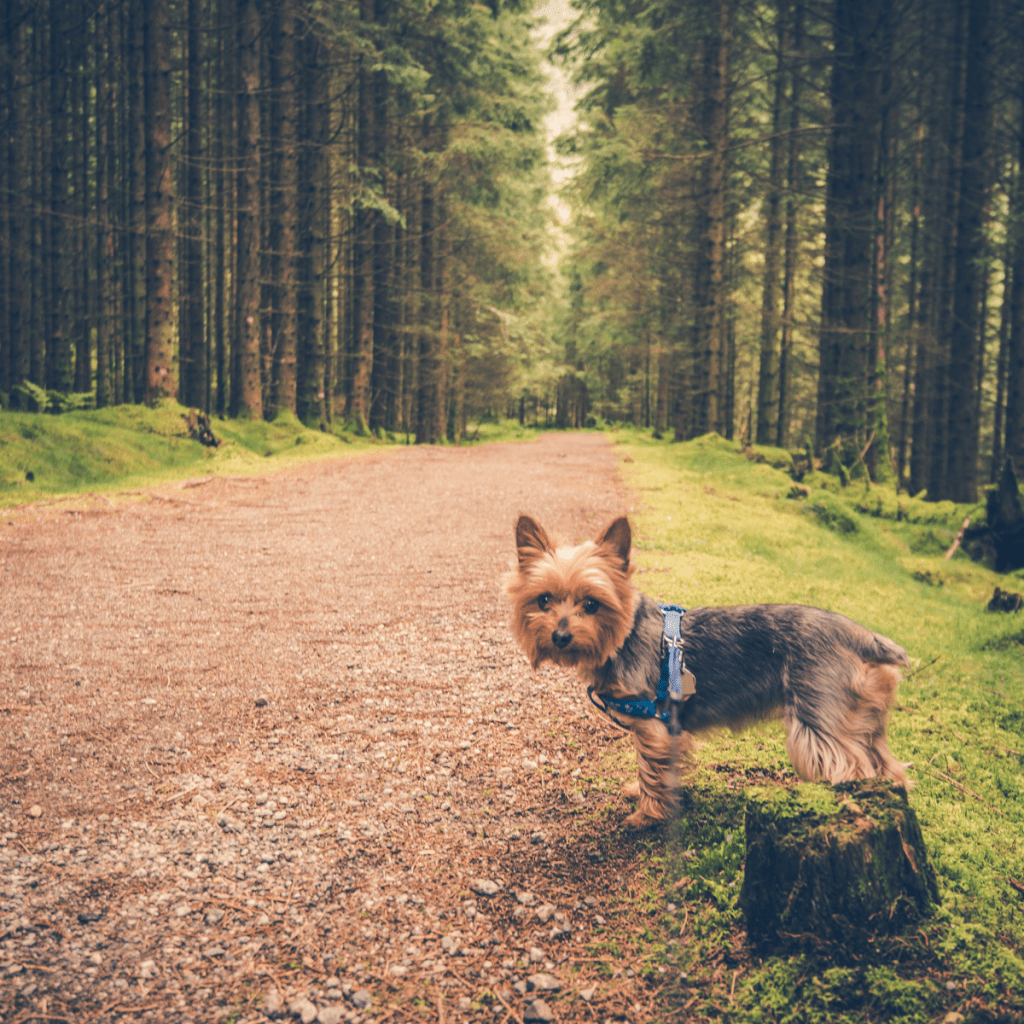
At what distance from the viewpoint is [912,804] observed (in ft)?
10.3

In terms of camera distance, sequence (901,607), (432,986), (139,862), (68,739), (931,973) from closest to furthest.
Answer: (931,973) < (432,986) < (139,862) < (68,739) < (901,607)

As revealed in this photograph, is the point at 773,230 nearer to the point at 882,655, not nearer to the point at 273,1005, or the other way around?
the point at 882,655

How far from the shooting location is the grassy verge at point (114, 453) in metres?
10.5

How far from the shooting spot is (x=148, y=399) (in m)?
14.6

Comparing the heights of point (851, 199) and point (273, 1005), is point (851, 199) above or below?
above

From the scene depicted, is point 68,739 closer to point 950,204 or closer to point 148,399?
point 148,399

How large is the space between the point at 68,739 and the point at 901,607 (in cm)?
688

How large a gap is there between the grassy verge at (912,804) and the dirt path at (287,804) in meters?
0.30

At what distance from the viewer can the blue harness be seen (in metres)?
3.14

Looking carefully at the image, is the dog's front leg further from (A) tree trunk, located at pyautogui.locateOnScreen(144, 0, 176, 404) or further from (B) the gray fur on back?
(A) tree trunk, located at pyautogui.locateOnScreen(144, 0, 176, 404)

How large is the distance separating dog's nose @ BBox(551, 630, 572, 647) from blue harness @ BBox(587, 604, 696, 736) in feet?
1.39

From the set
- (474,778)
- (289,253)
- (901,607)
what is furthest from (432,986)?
(289,253)

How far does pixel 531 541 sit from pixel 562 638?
23.6 inches

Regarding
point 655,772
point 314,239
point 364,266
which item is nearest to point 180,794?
point 655,772
